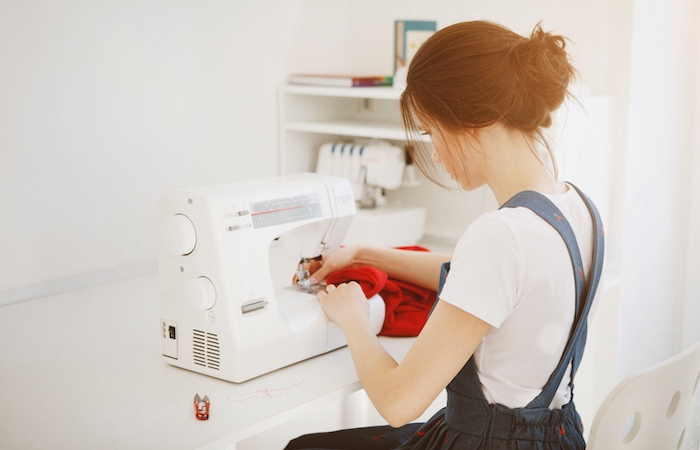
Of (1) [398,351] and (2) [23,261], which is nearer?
(1) [398,351]

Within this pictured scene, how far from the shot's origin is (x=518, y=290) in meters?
1.03

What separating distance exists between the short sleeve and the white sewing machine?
0.40m

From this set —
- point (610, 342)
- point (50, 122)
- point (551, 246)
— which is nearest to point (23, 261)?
point (50, 122)

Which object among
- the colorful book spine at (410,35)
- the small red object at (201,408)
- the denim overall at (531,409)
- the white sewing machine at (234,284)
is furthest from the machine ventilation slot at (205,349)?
the colorful book spine at (410,35)

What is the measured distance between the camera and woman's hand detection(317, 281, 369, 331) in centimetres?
133

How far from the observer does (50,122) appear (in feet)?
6.10

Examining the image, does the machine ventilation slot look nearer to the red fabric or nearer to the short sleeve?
the red fabric

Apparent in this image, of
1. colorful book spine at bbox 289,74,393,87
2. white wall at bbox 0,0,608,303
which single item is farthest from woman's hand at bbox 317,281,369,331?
colorful book spine at bbox 289,74,393,87

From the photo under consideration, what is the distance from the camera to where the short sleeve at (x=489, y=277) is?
1005 mm

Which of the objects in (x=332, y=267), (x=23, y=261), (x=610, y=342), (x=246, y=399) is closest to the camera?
(x=246, y=399)

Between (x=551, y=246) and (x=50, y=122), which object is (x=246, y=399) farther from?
(x=50, y=122)

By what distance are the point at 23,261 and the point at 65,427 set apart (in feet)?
2.72

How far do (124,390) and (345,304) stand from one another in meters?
0.42

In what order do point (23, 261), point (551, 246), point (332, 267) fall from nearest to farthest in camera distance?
point (551, 246) → point (332, 267) → point (23, 261)
